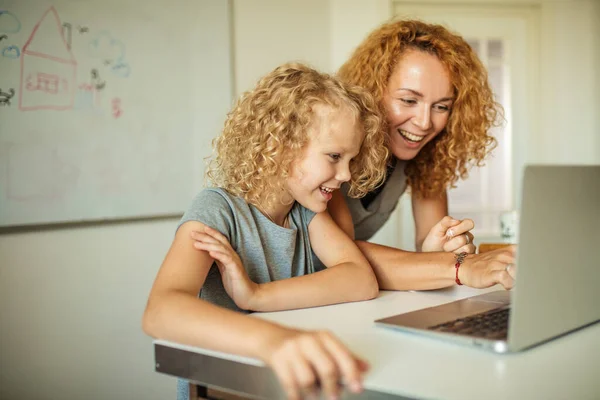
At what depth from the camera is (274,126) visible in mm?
1235

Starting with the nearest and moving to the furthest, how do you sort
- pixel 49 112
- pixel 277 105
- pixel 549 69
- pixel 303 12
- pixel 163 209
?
pixel 277 105
pixel 49 112
pixel 163 209
pixel 303 12
pixel 549 69

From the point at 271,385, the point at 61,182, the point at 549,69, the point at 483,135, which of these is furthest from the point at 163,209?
the point at 549,69

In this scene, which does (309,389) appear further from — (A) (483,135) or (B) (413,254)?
(A) (483,135)

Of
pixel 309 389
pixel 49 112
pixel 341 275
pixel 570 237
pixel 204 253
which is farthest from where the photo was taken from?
pixel 49 112

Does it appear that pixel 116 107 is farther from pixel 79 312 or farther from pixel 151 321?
pixel 151 321

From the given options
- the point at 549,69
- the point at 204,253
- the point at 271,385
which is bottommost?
the point at 271,385

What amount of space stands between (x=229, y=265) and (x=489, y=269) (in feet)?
1.58

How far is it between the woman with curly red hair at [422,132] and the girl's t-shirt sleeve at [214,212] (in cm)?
36

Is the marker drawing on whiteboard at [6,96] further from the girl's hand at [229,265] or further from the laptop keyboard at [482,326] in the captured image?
the laptop keyboard at [482,326]

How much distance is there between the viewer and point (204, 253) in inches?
38.3

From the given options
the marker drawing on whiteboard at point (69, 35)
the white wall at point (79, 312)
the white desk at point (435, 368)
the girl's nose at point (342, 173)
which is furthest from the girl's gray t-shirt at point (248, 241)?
the marker drawing on whiteboard at point (69, 35)


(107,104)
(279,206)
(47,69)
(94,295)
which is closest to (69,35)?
(47,69)

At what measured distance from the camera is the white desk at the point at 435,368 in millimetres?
651

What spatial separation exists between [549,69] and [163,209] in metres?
2.39
